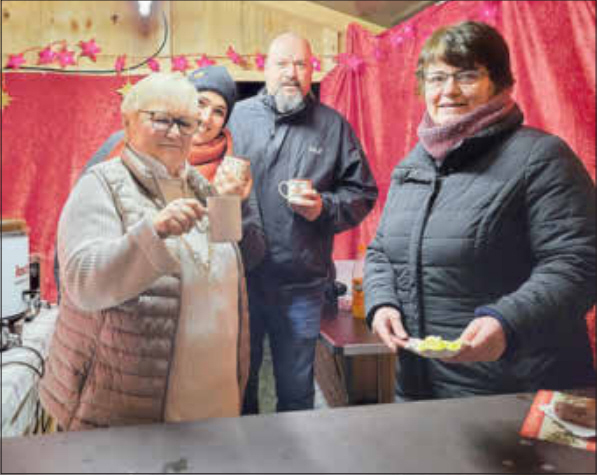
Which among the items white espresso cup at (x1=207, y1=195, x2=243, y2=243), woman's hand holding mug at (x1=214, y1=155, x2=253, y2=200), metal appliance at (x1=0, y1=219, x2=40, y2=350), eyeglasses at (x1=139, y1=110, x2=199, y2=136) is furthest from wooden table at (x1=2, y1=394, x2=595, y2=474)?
eyeglasses at (x1=139, y1=110, x2=199, y2=136)

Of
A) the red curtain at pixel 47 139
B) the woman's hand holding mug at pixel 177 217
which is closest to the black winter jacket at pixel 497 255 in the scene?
the woman's hand holding mug at pixel 177 217

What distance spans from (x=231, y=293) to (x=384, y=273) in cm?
39

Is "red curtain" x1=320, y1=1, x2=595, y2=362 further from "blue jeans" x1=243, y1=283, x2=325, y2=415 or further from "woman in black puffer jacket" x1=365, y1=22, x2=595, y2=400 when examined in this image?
"blue jeans" x1=243, y1=283, x2=325, y2=415

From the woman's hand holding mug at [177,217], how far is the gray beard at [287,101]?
33 cm

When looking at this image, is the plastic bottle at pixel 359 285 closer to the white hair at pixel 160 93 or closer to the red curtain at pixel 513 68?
the red curtain at pixel 513 68

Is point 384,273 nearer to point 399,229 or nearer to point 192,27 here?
point 399,229

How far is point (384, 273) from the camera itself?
4.72 ft

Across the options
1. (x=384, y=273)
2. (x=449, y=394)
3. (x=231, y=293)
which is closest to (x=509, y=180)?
(x=384, y=273)

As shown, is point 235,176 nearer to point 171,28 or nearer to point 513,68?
point 171,28

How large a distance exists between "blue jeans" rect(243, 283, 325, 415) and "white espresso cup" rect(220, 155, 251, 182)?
0.29 m

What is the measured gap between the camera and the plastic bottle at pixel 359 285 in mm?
1445

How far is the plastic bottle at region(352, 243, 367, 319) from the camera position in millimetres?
1445

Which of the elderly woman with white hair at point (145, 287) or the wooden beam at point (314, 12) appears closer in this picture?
the elderly woman with white hair at point (145, 287)

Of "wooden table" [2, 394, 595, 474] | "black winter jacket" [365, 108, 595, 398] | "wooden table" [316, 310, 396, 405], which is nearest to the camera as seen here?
"wooden table" [2, 394, 595, 474]
